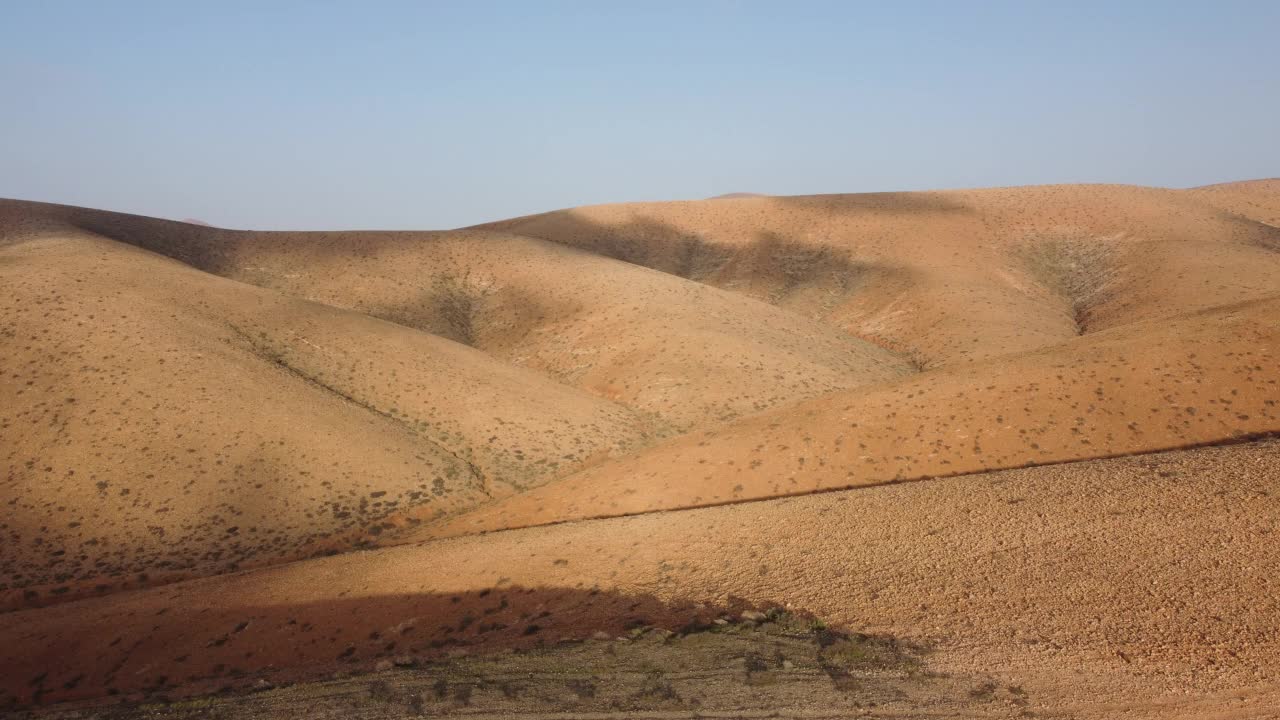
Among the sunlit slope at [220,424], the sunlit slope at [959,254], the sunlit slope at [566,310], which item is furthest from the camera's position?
the sunlit slope at [959,254]

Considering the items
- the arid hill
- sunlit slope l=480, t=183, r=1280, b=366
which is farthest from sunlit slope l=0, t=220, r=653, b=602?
sunlit slope l=480, t=183, r=1280, b=366

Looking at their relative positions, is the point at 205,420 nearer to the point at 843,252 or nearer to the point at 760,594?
the point at 760,594

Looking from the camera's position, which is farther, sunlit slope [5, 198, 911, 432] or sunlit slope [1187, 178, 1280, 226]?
sunlit slope [1187, 178, 1280, 226]

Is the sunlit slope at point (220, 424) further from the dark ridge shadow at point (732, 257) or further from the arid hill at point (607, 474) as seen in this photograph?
the dark ridge shadow at point (732, 257)

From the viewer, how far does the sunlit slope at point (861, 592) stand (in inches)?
315

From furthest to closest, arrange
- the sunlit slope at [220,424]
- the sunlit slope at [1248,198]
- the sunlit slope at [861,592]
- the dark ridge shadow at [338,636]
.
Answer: the sunlit slope at [1248,198] → the sunlit slope at [220,424] → the dark ridge shadow at [338,636] → the sunlit slope at [861,592]

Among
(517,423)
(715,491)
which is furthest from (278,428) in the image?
(715,491)

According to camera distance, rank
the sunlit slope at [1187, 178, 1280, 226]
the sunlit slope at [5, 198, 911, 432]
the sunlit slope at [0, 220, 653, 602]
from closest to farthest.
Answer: the sunlit slope at [0, 220, 653, 602] → the sunlit slope at [5, 198, 911, 432] → the sunlit slope at [1187, 178, 1280, 226]

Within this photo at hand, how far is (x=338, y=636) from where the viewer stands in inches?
460

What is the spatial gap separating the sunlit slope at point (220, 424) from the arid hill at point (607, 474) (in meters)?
0.10

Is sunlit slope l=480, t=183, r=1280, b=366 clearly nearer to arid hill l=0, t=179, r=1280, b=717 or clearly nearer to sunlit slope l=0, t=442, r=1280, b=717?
arid hill l=0, t=179, r=1280, b=717

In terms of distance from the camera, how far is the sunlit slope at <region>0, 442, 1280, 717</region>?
8.00 meters

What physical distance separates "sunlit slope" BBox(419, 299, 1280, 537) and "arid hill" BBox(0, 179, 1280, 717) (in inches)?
3.4

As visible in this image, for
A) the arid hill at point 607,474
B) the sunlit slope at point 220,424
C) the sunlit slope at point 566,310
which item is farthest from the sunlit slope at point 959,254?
the sunlit slope at point 220,424
